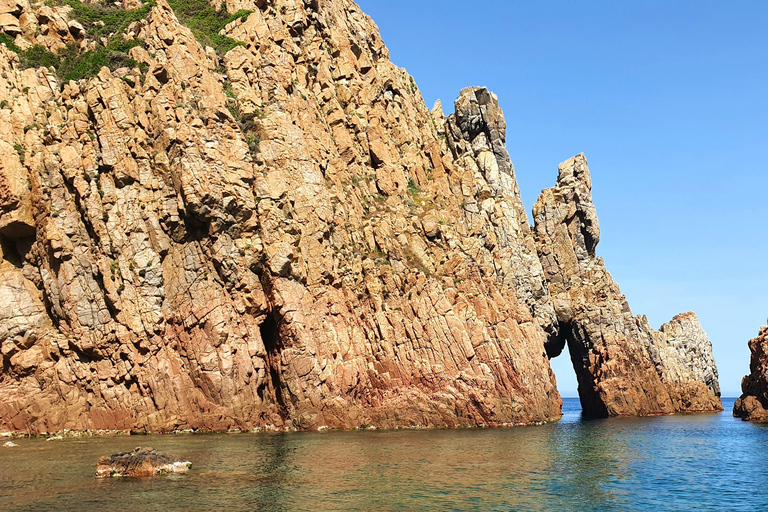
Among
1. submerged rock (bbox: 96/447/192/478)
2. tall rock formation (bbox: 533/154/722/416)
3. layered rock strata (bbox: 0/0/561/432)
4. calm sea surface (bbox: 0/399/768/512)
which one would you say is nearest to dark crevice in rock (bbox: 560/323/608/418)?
tall rock formation (bbox: 533/154/722/416)

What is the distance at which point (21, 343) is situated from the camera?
57.9m

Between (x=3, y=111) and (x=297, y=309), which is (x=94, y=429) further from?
(x=3, y=111)

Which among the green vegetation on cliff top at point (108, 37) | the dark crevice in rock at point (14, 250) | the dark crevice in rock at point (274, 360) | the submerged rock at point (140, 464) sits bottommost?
the submerged rock at point (140, 464)

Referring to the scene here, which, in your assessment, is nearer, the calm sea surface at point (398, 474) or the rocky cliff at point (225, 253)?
the calm sea surface at point (398, 474)

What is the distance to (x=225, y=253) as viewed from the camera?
64.5 meters

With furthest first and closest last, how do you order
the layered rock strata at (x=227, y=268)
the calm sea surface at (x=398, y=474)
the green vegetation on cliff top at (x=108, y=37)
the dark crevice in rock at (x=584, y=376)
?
the dark crevice in rock at (x=584, y=376) → the green vegetation on cliff top at (x=108, y=37) → the layered rock strata at (x=227, y=268) → the calm sea surface at (x=398, y=474)

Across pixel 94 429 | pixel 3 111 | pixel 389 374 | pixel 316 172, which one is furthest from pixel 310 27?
pixel 94 429

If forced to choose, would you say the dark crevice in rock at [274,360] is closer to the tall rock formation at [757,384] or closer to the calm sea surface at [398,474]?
the calm sea surface at [398,474]

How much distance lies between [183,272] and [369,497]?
126 ft

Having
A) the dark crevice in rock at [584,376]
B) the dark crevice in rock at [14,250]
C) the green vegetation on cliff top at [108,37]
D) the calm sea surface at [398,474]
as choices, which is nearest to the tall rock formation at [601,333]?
the dark crevice in rock at [584,376]

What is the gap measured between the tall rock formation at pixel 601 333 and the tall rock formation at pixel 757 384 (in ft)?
43.8

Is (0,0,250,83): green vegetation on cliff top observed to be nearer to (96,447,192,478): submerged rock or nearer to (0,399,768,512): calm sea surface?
(0,399,768,512): calm sea surface

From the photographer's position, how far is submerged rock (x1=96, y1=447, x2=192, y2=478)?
1423 inches

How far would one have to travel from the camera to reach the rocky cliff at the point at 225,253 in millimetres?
59688
